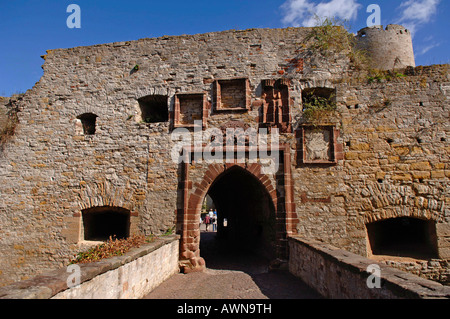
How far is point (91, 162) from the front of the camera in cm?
835

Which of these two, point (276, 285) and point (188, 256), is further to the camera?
point (188, 256)

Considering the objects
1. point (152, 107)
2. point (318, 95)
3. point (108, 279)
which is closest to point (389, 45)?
point (318, 95)

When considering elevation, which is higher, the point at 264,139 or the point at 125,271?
the point at 264,139

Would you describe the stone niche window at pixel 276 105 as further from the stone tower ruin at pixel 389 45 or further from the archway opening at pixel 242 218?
the stone tower ruin at pixel 389 45

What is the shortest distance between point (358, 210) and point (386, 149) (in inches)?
68.3

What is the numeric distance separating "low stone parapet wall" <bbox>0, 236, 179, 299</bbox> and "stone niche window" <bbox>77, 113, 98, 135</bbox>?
456cm

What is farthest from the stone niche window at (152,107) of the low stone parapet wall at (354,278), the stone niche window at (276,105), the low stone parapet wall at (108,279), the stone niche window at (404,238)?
the stone niche window at (404,238)

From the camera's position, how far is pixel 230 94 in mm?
8336

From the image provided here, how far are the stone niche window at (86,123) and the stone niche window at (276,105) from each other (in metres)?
4.92

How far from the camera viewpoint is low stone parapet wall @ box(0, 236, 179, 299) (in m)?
2.74

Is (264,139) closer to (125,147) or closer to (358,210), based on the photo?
(358,210)

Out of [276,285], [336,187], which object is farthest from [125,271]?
[336,187]

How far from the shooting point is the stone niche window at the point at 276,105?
25.8ft

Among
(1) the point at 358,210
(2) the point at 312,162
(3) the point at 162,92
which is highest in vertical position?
(3) the point at 162,92
